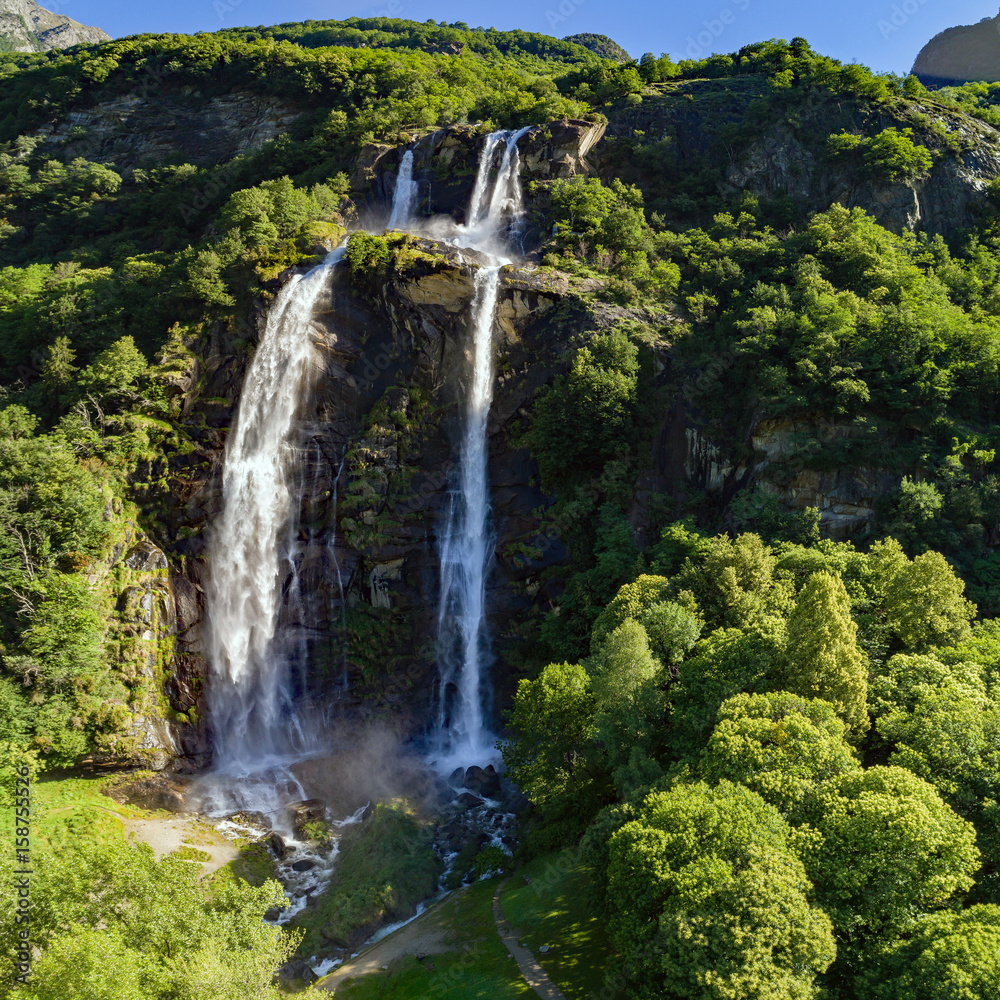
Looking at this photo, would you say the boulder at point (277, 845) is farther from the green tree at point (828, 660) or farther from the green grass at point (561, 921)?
the green tree at point (828, 660)

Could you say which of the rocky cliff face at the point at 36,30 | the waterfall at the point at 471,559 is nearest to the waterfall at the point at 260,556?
the waterfall at the point at 471,559

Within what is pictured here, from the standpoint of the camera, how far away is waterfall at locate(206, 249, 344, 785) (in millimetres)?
37562

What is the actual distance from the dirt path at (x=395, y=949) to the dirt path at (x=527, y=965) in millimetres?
1955

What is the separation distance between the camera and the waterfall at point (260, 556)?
37562 mm

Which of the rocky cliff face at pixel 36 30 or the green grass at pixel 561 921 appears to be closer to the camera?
the green grass at pixel 561 921

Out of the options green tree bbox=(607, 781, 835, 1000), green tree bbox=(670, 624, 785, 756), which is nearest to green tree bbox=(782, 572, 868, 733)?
green tree bbox=(670, 624, 785, 756)

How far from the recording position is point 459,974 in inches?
854

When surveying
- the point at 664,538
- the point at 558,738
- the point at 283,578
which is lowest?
the point at 558,738

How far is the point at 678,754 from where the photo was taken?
2314 centimetres

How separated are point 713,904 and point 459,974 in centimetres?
1031

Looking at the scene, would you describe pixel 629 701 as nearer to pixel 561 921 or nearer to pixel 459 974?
pixel 561 921

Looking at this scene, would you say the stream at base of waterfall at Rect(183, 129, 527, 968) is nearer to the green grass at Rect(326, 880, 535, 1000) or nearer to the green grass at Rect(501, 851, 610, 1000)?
the green grass at Rect(501, 851, 610, 1000)

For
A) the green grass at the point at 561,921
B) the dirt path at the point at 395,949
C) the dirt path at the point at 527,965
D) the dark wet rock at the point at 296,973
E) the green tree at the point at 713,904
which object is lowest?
the dark wet rock at the point at 296,973

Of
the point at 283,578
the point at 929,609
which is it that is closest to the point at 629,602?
the point at 929,609
